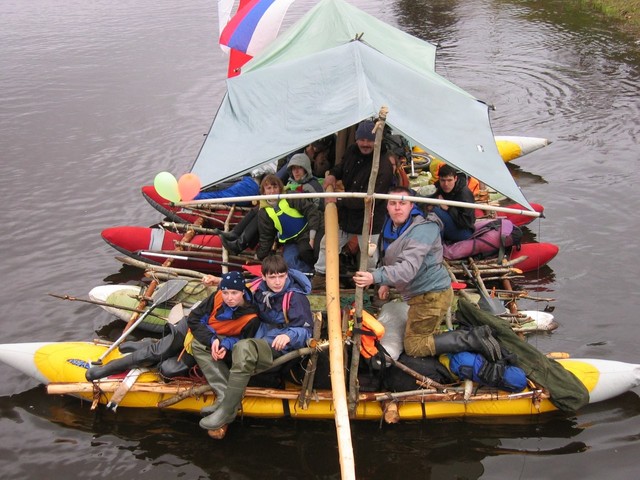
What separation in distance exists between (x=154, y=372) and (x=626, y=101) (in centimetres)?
1586

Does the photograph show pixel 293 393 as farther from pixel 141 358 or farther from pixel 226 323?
pixel 141 358

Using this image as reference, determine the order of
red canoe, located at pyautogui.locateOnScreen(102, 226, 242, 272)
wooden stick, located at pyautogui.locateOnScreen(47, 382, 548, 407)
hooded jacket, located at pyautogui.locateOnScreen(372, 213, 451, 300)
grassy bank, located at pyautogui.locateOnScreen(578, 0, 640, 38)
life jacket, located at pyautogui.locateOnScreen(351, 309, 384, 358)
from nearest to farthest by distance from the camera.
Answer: hooded jacket, located at pyautogui.locateOnScreen(372, 213, 451, 300)
life jacket, located at pyautogui.locateOnScreen(351, 309, 384, 358)
wooden stick, located at pyautogui.locateOnScreen(47, 382, 548, 407)
red canoe, located at pyautogui.locateOnScreen(102, 226, 242, 272)
grassy bank, located at pyautogui.locateOnScreen(578, 0, 640, 38)

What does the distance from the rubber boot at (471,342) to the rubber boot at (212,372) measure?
2.45m

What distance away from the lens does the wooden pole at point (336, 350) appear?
575 centimetres

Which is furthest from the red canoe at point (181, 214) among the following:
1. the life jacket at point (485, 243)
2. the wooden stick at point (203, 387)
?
the wooden stick at point (203, 387)

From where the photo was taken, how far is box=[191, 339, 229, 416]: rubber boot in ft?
22.4

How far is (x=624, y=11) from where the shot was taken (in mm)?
24781

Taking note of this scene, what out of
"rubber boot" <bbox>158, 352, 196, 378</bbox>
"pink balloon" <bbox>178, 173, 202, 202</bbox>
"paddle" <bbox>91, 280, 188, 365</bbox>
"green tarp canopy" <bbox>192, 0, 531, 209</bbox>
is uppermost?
"green tarp canopy" <bbox>192, 0, 531, 209</bbox>

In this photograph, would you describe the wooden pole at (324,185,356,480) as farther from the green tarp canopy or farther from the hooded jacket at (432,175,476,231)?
the hooded jacket at (432,175,476,231)

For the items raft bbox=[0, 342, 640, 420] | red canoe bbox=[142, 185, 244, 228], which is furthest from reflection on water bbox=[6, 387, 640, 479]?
red canoe bbox=[142, 185, 244, 228]

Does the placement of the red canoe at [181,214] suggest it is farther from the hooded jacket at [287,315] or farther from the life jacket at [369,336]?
the life jacket at [369,336]

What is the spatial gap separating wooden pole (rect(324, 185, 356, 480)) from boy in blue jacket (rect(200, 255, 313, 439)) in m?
0.29

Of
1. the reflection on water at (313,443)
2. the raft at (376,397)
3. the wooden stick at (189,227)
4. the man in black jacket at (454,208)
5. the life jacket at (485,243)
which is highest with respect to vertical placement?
the man in black jacket at (454,208)

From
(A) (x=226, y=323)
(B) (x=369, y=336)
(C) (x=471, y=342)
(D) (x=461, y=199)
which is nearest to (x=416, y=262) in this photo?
(B) (x=369, y=336)
